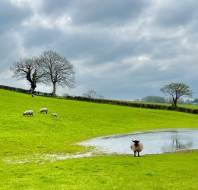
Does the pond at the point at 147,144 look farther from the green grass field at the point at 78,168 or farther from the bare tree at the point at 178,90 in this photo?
the bare tree at the point at 178,90

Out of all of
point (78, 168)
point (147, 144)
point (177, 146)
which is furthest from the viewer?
point (147, 144)

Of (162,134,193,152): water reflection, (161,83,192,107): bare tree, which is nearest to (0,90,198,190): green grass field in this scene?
(162,134,193,152): water reflection

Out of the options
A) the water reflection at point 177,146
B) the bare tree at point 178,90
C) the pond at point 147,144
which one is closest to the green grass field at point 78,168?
the pond at point 147,144

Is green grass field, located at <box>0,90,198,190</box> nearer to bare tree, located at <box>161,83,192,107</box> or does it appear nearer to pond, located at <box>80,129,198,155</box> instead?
pond, located at <box>80,129,198,155</box>

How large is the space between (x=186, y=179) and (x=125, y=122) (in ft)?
202

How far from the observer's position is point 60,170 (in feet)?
84.2

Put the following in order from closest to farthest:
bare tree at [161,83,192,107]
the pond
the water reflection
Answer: the pond
the water reflection
bare tree at [161,83,192,107]

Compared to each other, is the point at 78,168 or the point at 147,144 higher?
the point at 78,168

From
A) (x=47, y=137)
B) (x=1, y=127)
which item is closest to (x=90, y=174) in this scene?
(x=47, y=137)

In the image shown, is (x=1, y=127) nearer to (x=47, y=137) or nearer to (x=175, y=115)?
(x=47, y=137)

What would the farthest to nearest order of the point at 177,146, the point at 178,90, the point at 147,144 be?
the point at 178,90 < the point at 147,144 < the point at 177,146

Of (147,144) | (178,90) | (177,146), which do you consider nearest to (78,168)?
(177,146)

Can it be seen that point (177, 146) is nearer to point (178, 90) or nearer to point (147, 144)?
point (147, 144)

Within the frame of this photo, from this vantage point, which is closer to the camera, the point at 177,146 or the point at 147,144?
the point at 177,146
